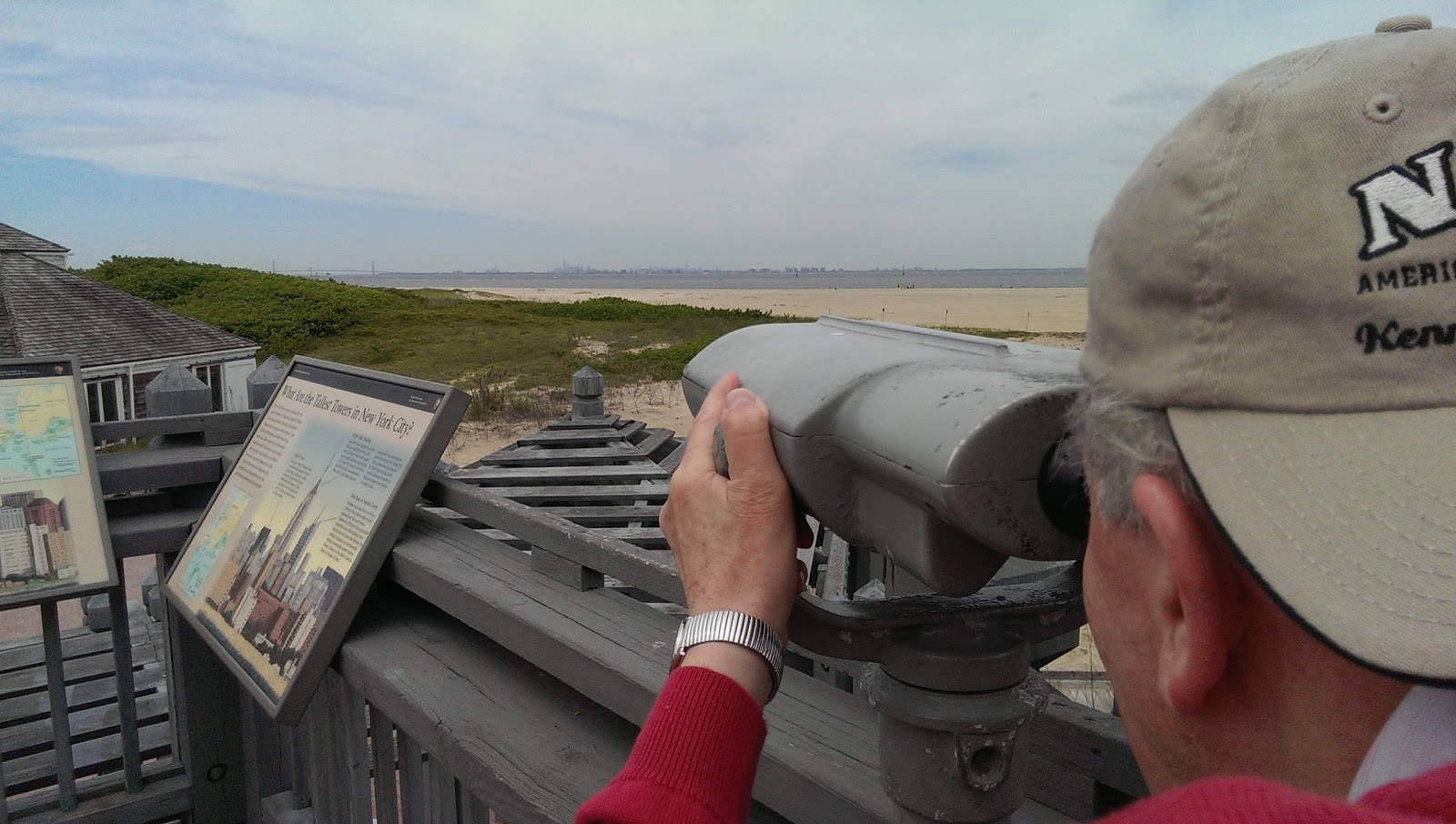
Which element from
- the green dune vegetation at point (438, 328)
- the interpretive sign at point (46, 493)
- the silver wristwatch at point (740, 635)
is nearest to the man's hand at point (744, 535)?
the silver wristwatch at point (740, 635)

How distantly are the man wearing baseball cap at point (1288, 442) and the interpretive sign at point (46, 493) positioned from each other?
109 inches

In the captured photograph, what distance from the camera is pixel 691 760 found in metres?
0.91

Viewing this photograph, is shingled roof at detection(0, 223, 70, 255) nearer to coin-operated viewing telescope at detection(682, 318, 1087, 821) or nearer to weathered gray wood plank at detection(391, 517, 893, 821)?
weathered gray wood plank at detection(391, 517, 893, 821)

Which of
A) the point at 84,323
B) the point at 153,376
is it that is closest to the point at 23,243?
the point at 84,323

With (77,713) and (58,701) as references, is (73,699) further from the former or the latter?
(58,701)

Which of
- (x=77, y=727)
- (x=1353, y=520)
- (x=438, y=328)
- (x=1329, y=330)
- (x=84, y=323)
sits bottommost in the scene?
(x=77, y=727)

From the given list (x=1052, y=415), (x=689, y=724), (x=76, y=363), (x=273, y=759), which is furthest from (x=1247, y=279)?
(x=76, y=363)

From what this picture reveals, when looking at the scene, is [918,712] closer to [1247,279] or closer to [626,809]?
Result: [626,809]

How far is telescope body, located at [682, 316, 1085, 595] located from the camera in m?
0.80

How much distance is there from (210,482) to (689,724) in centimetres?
262

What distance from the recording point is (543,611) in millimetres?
1784

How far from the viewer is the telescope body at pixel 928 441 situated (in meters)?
0.80

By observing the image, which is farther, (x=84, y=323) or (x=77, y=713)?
(x=84, y=323)

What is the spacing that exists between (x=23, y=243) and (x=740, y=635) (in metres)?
22.7
